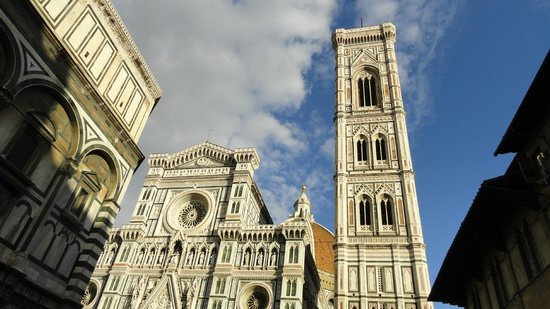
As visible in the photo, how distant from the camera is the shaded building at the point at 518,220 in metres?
9.02

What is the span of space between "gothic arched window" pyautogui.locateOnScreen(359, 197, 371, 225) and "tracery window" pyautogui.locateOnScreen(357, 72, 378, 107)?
11.7 metres

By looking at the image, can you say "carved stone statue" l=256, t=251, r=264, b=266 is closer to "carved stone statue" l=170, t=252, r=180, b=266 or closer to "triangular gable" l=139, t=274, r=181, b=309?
"triangular gable" l=139, t=274, r=181, b=309

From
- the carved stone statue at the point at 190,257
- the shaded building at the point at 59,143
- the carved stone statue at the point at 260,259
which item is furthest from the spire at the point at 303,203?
the shaded building at the point at 59,143

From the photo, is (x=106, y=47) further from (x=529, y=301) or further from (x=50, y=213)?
(x=529, y=301)

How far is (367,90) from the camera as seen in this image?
4047 cm

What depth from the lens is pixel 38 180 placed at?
10.2m

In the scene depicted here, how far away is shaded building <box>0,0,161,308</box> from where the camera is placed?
366 inches

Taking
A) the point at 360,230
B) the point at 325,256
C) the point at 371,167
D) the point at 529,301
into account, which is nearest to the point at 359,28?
the point at 371,167

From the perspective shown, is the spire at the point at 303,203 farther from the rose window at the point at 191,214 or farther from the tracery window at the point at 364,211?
the rose window at the point at 191,214

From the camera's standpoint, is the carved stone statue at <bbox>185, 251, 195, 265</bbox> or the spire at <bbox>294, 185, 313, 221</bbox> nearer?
the carved stone statue at <bbox>185, 251, 195, 265</bbox>

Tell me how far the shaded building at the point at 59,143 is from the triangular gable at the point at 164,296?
1672 centimetres

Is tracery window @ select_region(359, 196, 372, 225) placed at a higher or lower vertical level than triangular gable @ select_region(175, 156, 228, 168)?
lower

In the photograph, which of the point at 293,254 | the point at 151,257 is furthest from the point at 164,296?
the point at 293,254

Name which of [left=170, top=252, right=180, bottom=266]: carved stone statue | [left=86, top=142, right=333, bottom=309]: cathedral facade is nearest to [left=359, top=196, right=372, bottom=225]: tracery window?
[left=86, top=142, right=333, bottom=309]: cathedral facade
